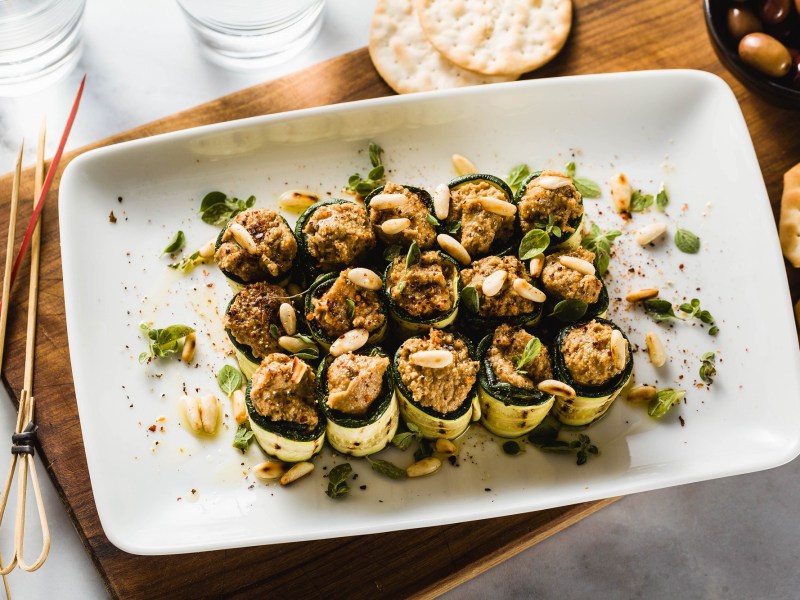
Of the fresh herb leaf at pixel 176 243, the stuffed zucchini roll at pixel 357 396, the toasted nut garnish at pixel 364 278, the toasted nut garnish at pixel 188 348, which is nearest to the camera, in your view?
the stuffed zucchini roll at pixel 357 396

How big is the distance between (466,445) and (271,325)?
3.31 feet

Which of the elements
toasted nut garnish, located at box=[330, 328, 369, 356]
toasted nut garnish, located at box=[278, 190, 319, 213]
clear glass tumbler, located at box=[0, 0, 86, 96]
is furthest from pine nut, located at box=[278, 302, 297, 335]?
clear glass tumbler, located at box=[0, 0, 86, 96]

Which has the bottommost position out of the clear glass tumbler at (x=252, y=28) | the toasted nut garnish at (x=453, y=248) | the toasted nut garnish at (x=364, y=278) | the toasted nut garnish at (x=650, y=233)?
the toasted nut garnish at (x=650, y=233)

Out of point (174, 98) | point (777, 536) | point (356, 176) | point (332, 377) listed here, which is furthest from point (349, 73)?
point (777, 536)

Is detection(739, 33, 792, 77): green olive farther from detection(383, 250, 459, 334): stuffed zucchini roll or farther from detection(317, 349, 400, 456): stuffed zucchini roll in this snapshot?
detection(317, 349, 400, 456): stuffed zucchini roll

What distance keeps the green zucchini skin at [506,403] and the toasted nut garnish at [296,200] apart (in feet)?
3.70

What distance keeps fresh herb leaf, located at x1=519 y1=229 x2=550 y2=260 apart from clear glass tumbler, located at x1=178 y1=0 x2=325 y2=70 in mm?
1885

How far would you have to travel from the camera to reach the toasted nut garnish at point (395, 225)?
330 cm

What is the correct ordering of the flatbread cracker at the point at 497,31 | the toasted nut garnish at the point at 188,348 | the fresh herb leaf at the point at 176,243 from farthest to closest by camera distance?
1. the flatbread cracker at the point at 497,31
2. the fresh herb leaf at the point at 176,243
3. the toasted nut garnish at the point at 188,348

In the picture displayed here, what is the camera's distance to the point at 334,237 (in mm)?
3289

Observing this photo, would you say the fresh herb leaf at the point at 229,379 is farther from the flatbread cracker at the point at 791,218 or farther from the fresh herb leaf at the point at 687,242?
the flatbread cracker at the point at 791,218

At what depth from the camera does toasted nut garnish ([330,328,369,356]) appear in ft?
10.4

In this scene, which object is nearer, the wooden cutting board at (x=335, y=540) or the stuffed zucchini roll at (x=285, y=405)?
the stuffed zucchini roll at (x=285, y=405)

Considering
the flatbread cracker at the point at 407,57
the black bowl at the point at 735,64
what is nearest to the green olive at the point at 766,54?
the black bowl at the point at 735,64
